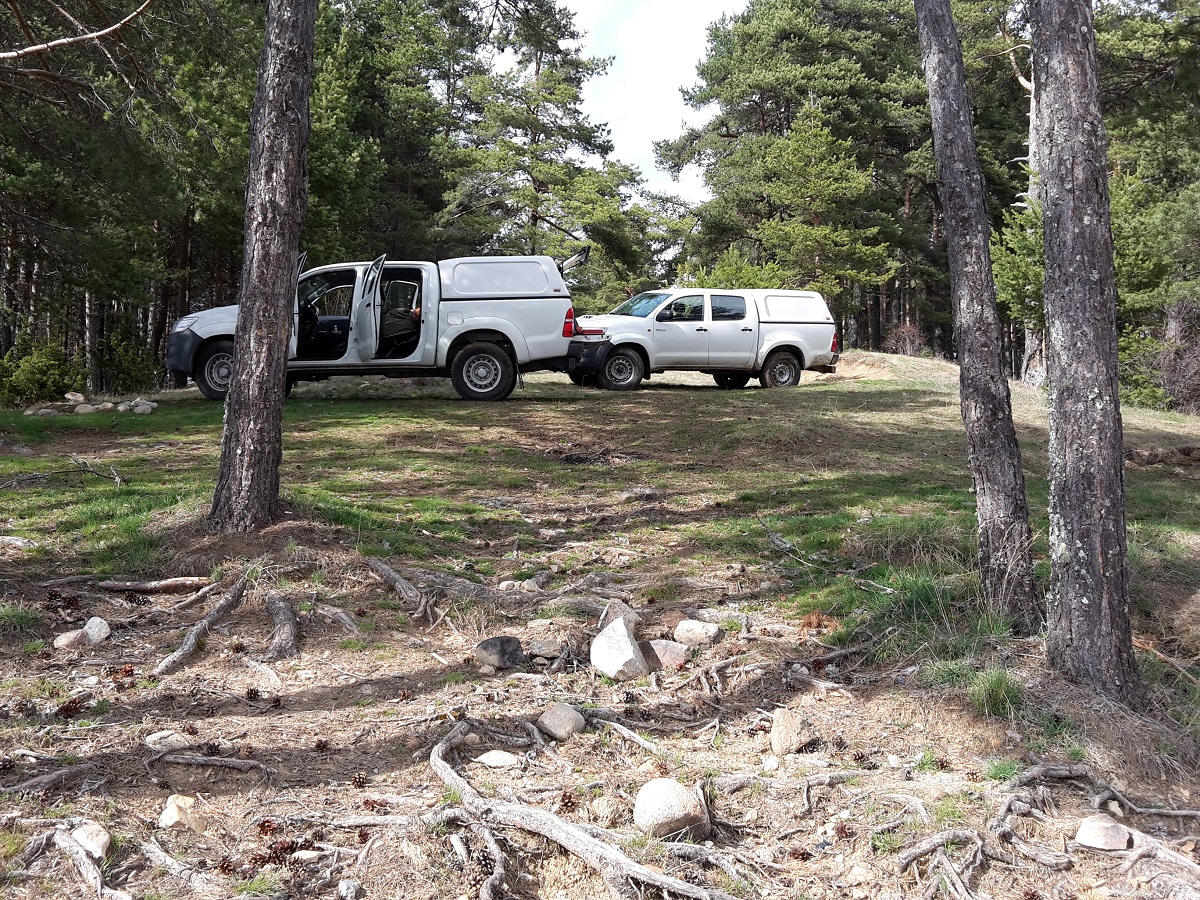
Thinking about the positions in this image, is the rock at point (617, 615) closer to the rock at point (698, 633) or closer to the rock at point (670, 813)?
the rock at point (698, 633)

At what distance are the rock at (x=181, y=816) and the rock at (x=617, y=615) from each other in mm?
2403

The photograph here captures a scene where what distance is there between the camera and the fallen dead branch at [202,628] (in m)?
4.49

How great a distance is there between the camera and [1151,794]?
12.3 feet

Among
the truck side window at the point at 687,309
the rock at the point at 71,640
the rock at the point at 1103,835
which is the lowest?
the rock at the point at 1103,835

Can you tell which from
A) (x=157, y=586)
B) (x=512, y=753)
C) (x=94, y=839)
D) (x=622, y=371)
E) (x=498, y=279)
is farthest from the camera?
(x=622, y=371)

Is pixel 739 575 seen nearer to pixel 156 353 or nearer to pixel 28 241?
pixel 28 241

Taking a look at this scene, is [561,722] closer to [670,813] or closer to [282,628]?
[670,813]

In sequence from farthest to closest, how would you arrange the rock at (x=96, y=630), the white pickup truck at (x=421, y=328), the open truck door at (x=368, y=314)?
the white pickup truck at (x=421, y=328) → the open truck door at (x=368, y=314) → the rock at (x=96, y=630)

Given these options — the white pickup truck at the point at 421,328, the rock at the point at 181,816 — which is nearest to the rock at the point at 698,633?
the rock at the point at 181,816

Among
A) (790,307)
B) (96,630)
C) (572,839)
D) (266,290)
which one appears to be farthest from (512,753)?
(790,307)

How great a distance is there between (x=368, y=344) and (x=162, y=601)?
7.91 metres

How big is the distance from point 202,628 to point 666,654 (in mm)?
2540

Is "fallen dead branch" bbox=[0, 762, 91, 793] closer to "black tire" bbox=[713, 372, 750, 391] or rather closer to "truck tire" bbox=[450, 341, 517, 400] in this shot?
"truck tire" bbox=[450, 341, 517, 400]

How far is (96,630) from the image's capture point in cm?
477
